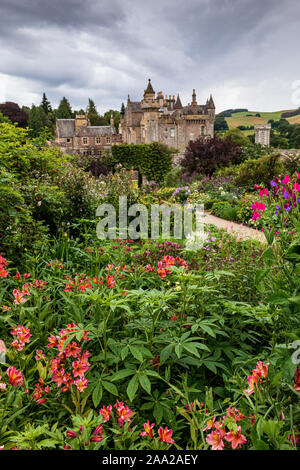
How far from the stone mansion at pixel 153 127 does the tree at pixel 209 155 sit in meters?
25.2

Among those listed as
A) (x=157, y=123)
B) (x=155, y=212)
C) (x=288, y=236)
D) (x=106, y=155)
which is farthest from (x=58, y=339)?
(x=157, y=123)

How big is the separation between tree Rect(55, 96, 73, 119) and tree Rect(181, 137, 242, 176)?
46378 mm

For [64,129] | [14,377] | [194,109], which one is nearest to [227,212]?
[14,377]

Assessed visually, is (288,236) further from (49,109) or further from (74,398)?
(49,109)

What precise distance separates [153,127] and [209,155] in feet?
86.6

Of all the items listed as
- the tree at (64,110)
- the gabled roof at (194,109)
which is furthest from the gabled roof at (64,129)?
the gabled roof at (194,109)

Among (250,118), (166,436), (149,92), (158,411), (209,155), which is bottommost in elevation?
(158,411)

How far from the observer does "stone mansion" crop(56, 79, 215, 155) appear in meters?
40.2

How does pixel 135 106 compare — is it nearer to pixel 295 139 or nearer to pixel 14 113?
pixel 14 113

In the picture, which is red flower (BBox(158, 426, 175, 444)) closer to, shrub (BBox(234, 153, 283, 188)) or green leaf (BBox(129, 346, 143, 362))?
green leaf (BBox(129, 346, 143, 362))

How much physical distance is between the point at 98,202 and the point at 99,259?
2616 millimetres

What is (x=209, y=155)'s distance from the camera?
1586 centimetres

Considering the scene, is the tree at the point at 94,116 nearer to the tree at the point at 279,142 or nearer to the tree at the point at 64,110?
the tree at the point at 64,110

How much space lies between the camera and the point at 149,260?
11.7 ft
